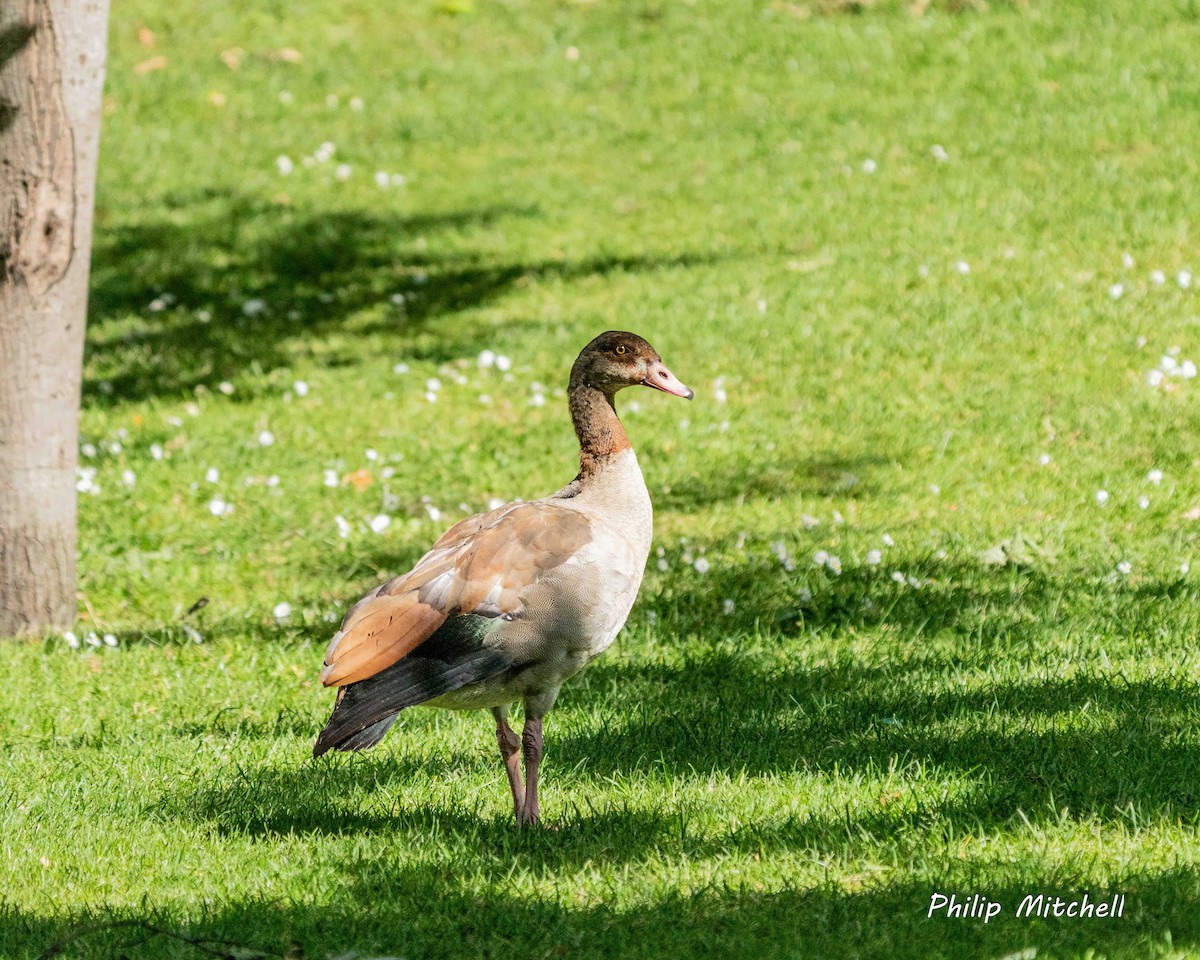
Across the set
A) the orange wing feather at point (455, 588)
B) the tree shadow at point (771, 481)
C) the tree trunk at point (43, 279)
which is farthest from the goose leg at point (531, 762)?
the tree shadow at point (771, 481)

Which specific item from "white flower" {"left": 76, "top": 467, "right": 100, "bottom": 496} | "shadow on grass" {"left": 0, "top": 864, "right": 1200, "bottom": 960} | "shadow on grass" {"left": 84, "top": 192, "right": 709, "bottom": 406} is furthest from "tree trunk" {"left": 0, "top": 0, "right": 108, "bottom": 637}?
"shadow on grass" {"left": 84, "top": 192, "right": 709, "bottom": 406}

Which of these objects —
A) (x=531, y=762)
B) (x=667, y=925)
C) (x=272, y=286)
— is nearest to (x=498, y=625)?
(x=531, y=762)

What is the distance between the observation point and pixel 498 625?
5332 millimetres

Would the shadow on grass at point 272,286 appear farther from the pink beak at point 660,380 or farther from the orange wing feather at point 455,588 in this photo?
the orange wing feather at point 455,588

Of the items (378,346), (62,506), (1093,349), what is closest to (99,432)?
(378,346)

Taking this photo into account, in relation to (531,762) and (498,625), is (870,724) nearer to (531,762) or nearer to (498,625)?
(531,762)

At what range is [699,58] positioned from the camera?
16.5 metres

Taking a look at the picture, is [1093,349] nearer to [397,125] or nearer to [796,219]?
[796,219]

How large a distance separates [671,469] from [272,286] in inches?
208

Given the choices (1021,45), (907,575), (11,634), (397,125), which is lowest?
(11,634)

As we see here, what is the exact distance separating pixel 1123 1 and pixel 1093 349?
24.2ft

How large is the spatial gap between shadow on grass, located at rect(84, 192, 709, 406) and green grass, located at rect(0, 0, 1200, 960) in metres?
0.05

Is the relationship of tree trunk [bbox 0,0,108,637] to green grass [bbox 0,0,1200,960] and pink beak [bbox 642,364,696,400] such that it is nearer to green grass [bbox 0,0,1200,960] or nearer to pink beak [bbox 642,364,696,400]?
green grass [bbox 0,0,1200,960]

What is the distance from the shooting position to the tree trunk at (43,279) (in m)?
7.58
